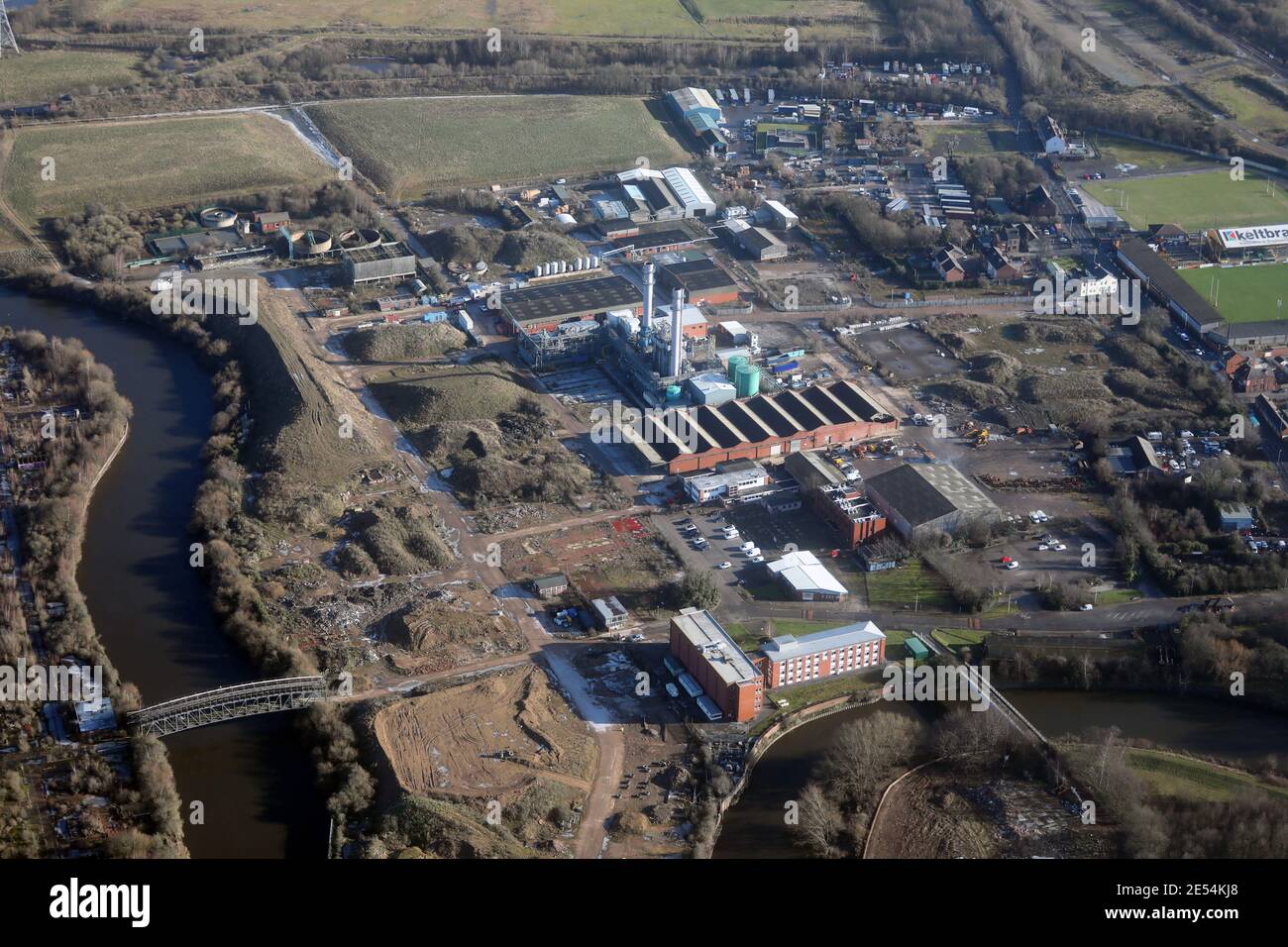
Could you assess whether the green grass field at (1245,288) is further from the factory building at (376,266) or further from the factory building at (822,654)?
the factory building at (376,266)

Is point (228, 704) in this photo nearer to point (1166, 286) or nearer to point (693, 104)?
point (1166, 286)

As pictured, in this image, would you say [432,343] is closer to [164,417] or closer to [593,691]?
[164,417]

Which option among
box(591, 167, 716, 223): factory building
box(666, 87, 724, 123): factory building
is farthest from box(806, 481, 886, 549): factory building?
box(666, 87, 724, 123): factory building

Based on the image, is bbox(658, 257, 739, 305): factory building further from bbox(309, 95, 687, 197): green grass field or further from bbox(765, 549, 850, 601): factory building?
bbox(765, 549, 850, 601): factory building

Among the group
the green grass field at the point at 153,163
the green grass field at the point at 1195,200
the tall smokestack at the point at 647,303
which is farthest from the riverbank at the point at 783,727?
the green grass field at the point at 153,163

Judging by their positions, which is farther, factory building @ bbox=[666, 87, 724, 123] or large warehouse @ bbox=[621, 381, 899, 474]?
factory building @ bbox=[666, 87, 724, 123]

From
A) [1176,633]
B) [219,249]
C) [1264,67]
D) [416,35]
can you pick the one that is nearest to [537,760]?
[1176,633]

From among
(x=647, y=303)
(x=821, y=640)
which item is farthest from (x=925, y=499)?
(x=647, y=303)
